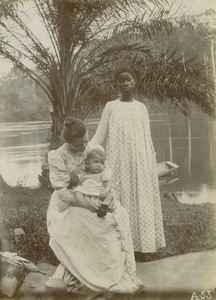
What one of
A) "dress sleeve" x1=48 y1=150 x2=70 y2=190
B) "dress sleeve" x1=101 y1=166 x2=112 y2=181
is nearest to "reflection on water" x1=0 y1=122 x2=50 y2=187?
"dress sleeve" x1=48 y1=150 x2=70 y2=190

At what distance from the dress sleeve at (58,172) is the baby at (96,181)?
3.1 inches

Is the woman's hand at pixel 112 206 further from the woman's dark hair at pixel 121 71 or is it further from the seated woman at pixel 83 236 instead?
the woman's dark hair at pixel 121 71

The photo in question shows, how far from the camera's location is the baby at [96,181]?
2.92 m

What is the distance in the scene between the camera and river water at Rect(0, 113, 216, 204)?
3.30 m

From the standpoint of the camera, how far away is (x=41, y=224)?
3277 mm

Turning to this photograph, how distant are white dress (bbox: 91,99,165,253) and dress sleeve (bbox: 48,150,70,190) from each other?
0.34 meters

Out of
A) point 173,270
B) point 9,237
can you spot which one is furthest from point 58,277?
point 173,270

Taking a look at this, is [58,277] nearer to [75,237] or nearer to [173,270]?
[75,237]

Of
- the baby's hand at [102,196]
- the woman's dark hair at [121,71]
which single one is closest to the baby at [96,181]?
the baby's hand at [102,196]

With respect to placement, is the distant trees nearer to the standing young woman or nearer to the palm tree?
the palm tree

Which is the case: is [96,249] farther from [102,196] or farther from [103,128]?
[103,128]

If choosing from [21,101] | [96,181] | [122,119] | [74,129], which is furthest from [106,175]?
[21,101]

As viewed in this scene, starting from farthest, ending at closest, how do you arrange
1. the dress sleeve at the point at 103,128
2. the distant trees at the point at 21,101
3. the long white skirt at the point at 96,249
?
the distant trees at the point at 21,101 → the dress sleeve at the point at 103,128 → the long white skirt at the point at 96,249

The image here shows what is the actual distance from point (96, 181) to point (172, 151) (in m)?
0.64
